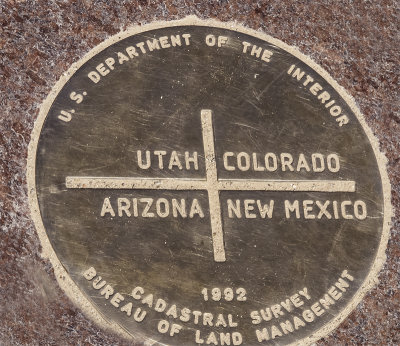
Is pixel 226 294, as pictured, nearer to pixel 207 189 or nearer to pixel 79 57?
pixel 207 189

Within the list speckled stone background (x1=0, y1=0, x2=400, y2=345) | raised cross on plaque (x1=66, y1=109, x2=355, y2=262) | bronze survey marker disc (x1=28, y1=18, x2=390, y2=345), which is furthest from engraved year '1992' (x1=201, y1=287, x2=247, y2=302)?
speckled stone background (x1=0, y1=0, x2=400, y2=345)

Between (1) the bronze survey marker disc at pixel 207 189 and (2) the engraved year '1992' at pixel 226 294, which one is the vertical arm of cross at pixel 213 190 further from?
(2) the engraved year '1992' at pixel 226 294

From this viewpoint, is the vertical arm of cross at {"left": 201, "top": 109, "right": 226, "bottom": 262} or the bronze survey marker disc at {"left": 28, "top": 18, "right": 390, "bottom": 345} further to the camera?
the vertical arm of cross at {"left": 201, "top": 109, "right": 226, "bottom": 262}

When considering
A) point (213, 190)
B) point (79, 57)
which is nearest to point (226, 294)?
point (213, 190)

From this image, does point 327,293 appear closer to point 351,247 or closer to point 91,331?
point 351,247

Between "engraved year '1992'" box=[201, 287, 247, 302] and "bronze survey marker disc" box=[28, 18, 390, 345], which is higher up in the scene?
"bronze survey marker disc" box=[28, 18, 390, 345]

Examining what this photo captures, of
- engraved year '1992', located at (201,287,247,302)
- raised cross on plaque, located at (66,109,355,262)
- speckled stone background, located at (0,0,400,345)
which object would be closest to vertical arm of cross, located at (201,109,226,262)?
→ raised cross on plaque, located at (66,109,355,262)

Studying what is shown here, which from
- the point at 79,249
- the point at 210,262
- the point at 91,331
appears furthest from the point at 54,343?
the point at 210,262

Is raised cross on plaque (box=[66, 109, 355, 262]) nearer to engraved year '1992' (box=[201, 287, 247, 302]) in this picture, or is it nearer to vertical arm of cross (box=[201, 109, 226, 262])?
vertical arm of cross (box=[201, 109, 226, 262])
